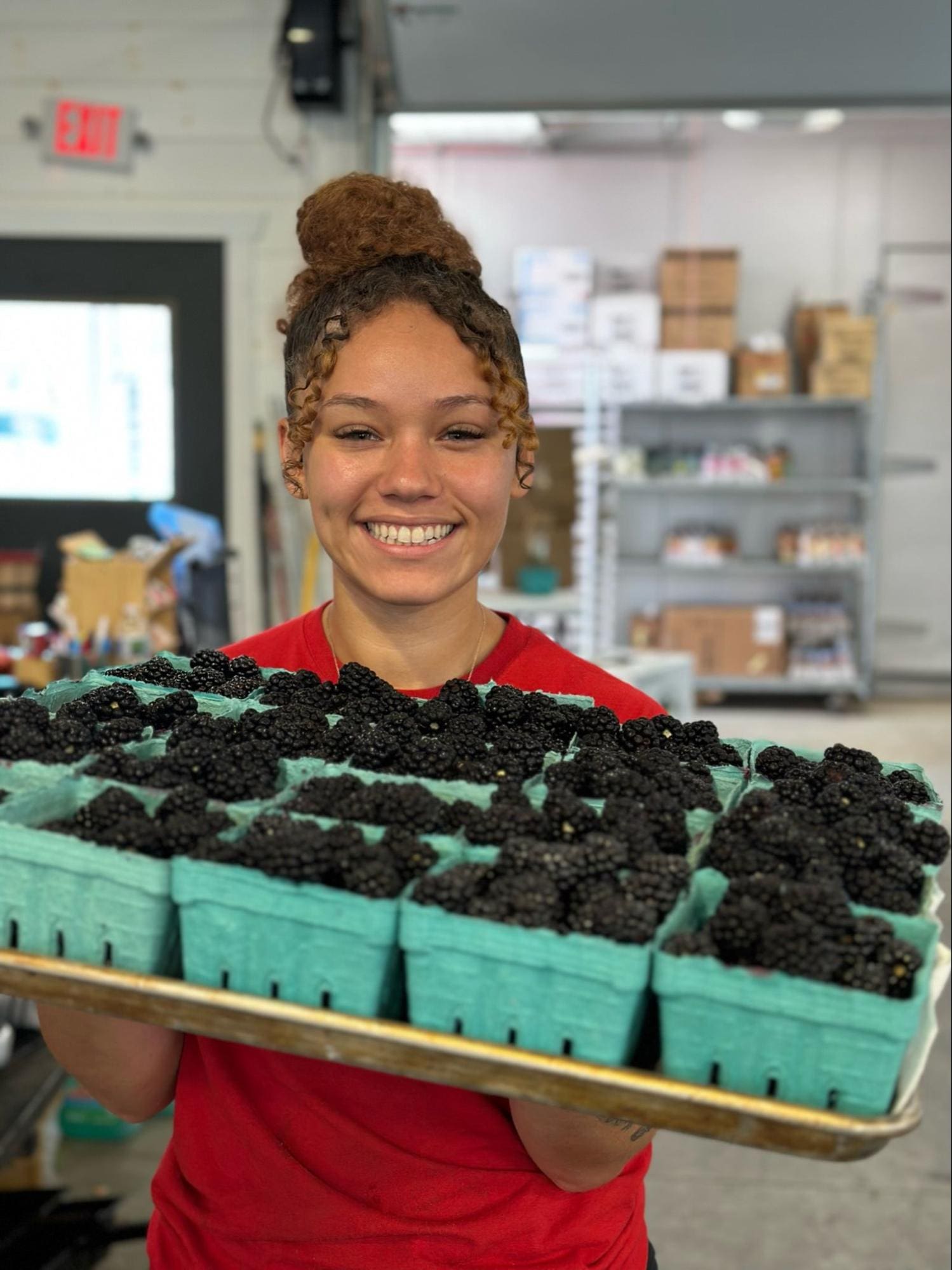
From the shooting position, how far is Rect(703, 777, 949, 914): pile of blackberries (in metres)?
1.00

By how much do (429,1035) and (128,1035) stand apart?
0.48 metres

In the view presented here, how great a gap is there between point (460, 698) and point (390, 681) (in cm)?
23

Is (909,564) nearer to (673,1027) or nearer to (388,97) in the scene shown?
(388,97)

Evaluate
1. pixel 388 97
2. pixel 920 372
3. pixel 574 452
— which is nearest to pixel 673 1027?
pixel 388 97

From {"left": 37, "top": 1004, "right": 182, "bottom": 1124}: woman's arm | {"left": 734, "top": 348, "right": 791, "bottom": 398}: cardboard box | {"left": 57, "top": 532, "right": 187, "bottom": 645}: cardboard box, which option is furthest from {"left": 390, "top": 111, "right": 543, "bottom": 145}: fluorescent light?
{"left": 37, "top": 1004, "right": 182, "bottom": 1124}: woman's arm

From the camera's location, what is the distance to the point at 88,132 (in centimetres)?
446

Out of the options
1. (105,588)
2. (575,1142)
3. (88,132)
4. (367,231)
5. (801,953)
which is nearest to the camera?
(801,953)

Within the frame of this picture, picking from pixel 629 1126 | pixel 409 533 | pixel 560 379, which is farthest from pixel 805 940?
pixel 560 379

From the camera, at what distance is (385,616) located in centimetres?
152

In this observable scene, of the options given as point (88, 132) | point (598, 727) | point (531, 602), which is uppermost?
point (88, 132)

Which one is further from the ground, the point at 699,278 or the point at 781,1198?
the point at 699,278

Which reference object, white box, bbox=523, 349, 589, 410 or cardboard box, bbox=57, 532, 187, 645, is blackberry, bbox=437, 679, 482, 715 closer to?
cardboard box, bbox=57, 532, 187, 645

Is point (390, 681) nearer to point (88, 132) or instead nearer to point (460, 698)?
point (460, 698)

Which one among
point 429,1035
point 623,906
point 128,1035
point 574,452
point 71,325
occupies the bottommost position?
point 128,1035
